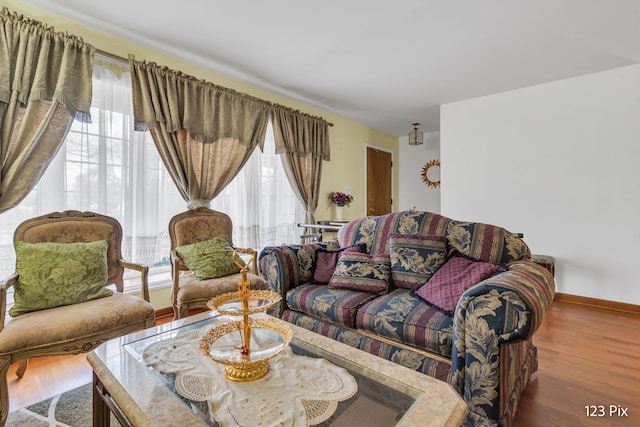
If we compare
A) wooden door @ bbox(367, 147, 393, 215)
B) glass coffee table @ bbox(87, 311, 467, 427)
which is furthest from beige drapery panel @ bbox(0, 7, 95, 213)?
wooden door @ bbox(367, 147, 393, 215)

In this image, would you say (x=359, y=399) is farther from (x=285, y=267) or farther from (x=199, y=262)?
(x=199, y=262)

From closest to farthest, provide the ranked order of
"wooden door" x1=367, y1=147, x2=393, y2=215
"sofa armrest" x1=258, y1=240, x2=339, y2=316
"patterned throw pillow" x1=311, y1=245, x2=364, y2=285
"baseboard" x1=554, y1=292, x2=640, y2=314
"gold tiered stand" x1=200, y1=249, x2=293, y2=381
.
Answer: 1. "gold tiered stand" x1=200, y1=249, x2=293, y2=381
2. "sofa armrest" x1=258, y1=240, x2=339, y2=316
3. "patterned throw pillow" x1=311, y1=245, x2=364, y2=285
4. "baseboard" x1=554, y1=292, x2=640, y2=314
5. "wooden door" x1=367, y1=147, x2=393, y2=215

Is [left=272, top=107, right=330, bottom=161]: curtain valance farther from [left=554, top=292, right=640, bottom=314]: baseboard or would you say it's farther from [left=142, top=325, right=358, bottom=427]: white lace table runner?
[left=554, top=292, right=640, bottom=314]: baseboard

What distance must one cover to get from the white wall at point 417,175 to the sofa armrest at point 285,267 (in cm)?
424

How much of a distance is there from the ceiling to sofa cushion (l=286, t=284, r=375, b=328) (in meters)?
2.06

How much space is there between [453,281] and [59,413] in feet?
7.38

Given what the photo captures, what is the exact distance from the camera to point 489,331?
4.21ft

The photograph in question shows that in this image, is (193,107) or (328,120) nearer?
(193,107)

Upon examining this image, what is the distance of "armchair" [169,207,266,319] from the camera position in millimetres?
2279

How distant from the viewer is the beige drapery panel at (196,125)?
2658 mm

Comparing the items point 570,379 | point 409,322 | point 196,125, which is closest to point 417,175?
point 196,125

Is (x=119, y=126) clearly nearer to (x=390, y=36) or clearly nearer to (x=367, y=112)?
(x=390, y=36)

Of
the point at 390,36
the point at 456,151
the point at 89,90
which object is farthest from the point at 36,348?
the point at 456,151

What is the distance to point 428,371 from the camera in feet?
4.86
